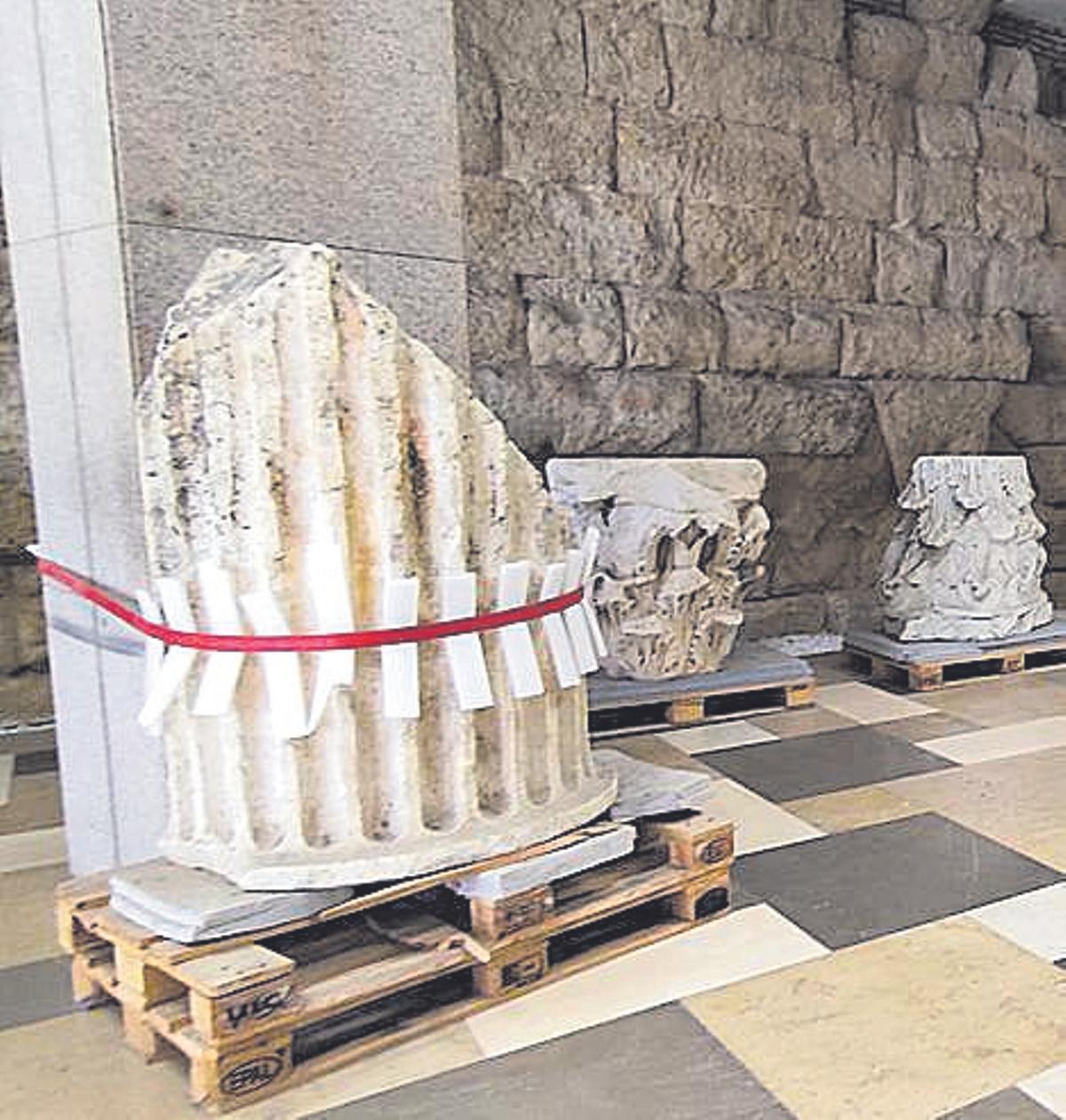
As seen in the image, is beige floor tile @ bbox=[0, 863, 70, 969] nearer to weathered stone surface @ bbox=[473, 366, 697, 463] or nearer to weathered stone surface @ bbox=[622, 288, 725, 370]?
weathered stone surface @ bbox=[473, 366, 697, 463]

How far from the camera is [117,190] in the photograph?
2.08 metres

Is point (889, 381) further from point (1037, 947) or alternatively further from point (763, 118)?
point (1037, 947)

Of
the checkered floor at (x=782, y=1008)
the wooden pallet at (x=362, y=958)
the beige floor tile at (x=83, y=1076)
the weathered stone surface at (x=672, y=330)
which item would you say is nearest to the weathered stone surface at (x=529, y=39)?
the weathered stone surface at (x=672, y=330)

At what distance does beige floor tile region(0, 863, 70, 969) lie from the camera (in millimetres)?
2193

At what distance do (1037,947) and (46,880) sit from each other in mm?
2232

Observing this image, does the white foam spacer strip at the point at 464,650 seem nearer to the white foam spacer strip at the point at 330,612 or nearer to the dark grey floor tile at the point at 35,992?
the white foam spacer strip at the point at 330,612

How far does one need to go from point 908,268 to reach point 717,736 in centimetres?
311

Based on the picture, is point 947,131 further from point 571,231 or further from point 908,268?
point 571,231

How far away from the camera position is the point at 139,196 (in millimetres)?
2096

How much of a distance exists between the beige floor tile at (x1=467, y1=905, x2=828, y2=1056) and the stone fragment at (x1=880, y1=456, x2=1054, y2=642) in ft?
8.59

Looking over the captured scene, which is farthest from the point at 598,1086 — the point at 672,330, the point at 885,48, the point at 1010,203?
the point at 1010,203

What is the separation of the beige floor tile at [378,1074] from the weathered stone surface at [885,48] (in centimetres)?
509

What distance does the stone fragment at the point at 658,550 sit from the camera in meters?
3.79

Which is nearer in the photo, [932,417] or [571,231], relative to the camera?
[571,231]
